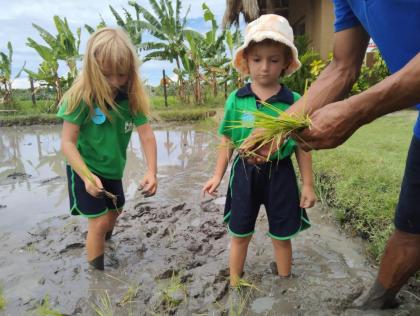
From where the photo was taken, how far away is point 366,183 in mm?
3037

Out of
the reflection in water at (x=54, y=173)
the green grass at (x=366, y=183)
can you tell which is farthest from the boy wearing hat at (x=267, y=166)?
the reflection in water at (x=54, y=173)

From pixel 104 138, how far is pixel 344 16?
1.59m

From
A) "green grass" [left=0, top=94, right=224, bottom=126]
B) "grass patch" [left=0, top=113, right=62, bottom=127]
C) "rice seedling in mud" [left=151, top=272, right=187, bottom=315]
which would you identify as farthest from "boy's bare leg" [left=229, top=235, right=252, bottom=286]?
"grass patch" [left=0, top=113, right=62, bottom=127]

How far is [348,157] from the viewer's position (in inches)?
153

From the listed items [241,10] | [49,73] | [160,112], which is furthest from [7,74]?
[241,10]

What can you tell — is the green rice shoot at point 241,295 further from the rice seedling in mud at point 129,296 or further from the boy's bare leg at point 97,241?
the boy's bare leg at point 97,241

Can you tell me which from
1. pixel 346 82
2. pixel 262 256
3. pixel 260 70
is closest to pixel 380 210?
pixel 262 256

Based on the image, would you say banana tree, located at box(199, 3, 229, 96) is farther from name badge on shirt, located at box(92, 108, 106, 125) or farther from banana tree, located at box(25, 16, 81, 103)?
name badge on shirt, located at box(92, 108, 106, 125)

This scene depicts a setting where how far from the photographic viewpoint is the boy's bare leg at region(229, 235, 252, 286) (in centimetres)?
212

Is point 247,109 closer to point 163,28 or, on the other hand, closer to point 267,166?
point 267,166

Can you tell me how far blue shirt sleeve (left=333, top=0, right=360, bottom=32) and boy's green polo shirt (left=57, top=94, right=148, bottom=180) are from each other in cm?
141

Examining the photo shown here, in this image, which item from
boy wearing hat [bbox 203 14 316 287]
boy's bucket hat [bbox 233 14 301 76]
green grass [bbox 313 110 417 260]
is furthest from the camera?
green grass [bbox 313 110 417 260]

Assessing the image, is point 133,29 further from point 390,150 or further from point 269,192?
point 269,192

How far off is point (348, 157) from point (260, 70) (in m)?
2.31
